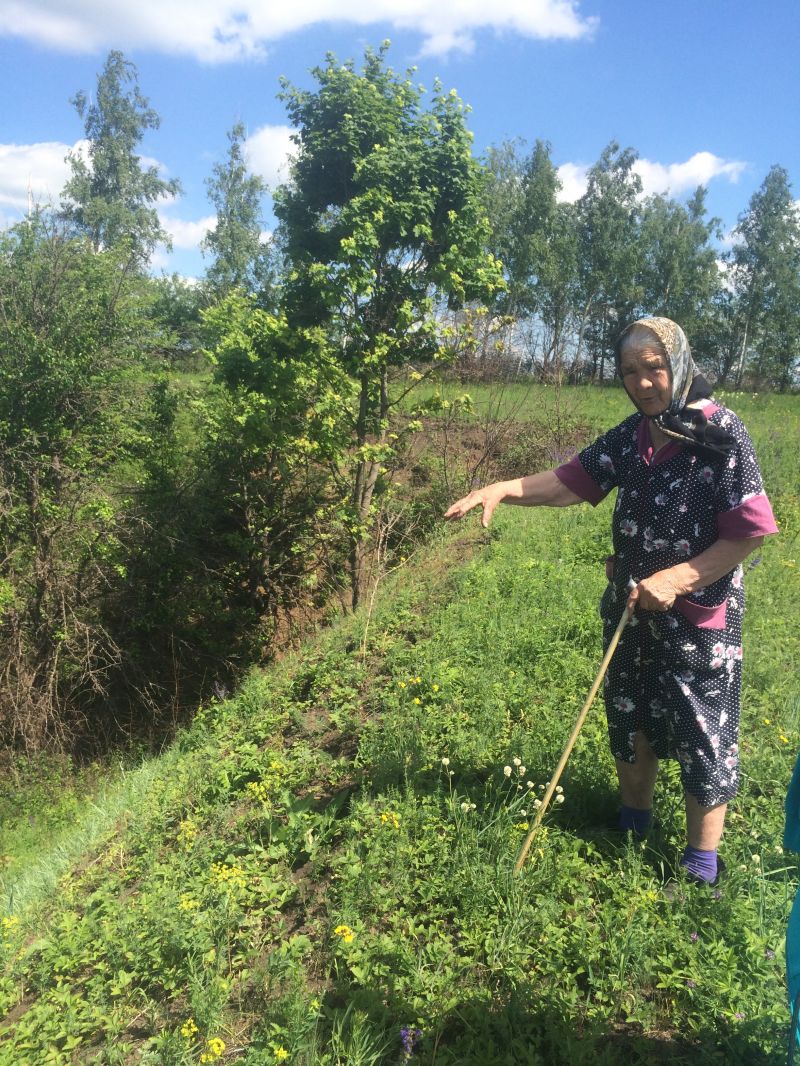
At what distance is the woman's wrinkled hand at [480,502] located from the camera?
8.29 ft

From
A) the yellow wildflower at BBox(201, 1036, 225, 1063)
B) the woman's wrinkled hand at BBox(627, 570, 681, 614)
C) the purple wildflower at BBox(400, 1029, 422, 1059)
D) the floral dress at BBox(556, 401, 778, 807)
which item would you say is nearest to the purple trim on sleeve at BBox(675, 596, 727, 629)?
the floral dress at BBox(556, 401, 778, 807)

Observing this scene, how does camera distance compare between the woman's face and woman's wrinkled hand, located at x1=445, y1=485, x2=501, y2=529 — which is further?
woman's wrinkled hand, located at x1=445, y1=485, x2=501, y2=529

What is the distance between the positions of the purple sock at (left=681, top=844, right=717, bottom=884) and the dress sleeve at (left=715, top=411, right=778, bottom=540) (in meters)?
1.22

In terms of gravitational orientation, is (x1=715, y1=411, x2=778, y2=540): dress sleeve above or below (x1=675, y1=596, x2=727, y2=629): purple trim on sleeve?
above

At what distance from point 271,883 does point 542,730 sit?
5.08 feet

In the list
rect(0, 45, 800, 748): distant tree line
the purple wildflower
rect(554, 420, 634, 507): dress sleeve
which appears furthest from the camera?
rect(0, 45, 800, 748): distant tree line

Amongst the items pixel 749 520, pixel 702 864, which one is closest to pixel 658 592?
pixel 749 520

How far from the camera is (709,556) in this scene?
7.23 ft

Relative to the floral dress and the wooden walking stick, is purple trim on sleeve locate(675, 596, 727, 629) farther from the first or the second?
the wooden walking stick

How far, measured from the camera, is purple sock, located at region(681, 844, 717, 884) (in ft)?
A: 8.20

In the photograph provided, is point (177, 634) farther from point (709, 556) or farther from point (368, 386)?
point (709, 556)

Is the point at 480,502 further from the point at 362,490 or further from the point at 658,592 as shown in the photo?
the point at 362,490

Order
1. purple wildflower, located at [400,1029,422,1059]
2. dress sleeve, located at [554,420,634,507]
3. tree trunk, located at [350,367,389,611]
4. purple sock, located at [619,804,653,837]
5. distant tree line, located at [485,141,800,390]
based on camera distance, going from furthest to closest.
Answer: distant tree line, located at [485,141,800,390] < tree trunk, located at [350,367,389,611] < purple sock, located at [619,804,653,837] < dress sleeve, located at [554,420,634,507] < purple wildflower, located at [400,1029,422,1059]

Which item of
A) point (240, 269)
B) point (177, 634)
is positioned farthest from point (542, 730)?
point (240, 269)
